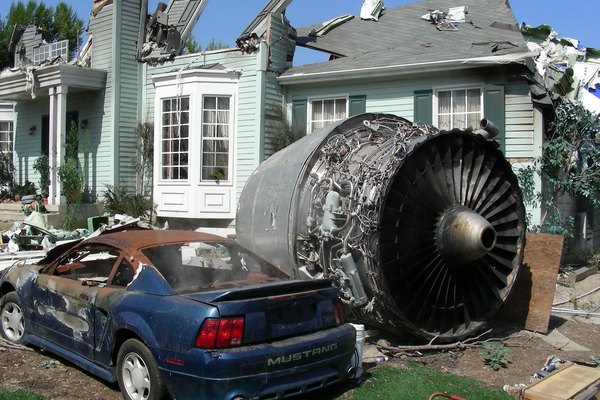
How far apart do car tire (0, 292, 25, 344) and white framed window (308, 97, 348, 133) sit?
29.1 feet

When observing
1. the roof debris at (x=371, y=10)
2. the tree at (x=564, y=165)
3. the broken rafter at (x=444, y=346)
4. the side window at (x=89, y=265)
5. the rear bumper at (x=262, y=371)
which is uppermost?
the roof debris at (x=371, y=10)

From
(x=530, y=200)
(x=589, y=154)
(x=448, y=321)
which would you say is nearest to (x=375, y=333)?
(x=448, y=321)

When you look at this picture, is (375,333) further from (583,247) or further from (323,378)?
(583,247)

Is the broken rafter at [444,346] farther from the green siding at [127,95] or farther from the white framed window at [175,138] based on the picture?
the green siding at [127,95]

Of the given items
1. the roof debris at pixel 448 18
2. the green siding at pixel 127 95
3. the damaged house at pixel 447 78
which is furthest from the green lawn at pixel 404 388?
the green siding at pixel 127 95

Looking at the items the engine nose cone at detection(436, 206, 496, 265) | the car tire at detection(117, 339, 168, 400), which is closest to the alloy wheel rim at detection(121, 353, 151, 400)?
the car tire at detection(117, 339, 168, 400)

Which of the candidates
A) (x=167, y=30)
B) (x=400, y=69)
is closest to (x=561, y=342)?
(x=400, y=69)

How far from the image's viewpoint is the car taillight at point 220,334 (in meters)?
3.95

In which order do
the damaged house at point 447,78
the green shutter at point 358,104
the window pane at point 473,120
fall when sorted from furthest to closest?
the green shutter at point 358,104
the window pane at point 473,120
the damaged house at point 447,78

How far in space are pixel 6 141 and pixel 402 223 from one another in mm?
17713

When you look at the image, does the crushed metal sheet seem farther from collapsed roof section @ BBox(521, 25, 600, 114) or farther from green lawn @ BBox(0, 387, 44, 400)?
green lawn @ BBox(0, 387, 44, 400)

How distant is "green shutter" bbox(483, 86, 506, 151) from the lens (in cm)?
1152

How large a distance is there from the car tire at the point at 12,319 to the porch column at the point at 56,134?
31.8 ft

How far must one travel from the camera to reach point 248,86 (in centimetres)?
1387
